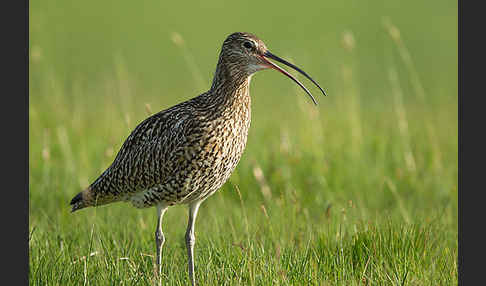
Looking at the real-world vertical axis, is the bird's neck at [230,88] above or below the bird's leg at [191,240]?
above

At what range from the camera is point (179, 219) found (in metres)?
7.64

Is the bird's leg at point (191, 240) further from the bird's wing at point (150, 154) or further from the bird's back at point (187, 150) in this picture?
the bird's wing at point (150, 154)

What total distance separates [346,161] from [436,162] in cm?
122

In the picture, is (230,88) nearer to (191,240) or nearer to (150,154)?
(150,154)

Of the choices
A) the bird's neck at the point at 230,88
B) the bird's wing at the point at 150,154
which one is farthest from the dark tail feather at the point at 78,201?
the bird's neck at the point at 230,88

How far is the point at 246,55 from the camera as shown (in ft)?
18.9

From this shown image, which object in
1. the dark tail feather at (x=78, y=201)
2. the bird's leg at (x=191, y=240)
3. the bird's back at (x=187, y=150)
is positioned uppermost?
the bird's back at (x=187, y=150)

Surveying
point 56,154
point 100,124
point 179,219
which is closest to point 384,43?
point 100,124

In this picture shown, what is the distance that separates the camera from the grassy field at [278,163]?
5648 millimetres

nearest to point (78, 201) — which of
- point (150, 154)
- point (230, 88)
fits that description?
point (150, 154)

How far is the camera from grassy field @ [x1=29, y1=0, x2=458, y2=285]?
5.65 meters

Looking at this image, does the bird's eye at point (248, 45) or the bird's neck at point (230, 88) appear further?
the bird's neck at point (230, 88)

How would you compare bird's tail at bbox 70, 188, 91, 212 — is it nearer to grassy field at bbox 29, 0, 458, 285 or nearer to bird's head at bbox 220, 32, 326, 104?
grassy field at bbox 29, 0, 458, 285

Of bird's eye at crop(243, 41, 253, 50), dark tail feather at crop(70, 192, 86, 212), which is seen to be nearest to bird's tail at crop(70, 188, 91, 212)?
dark tail feather at crop(70, 192, 86, 212)
